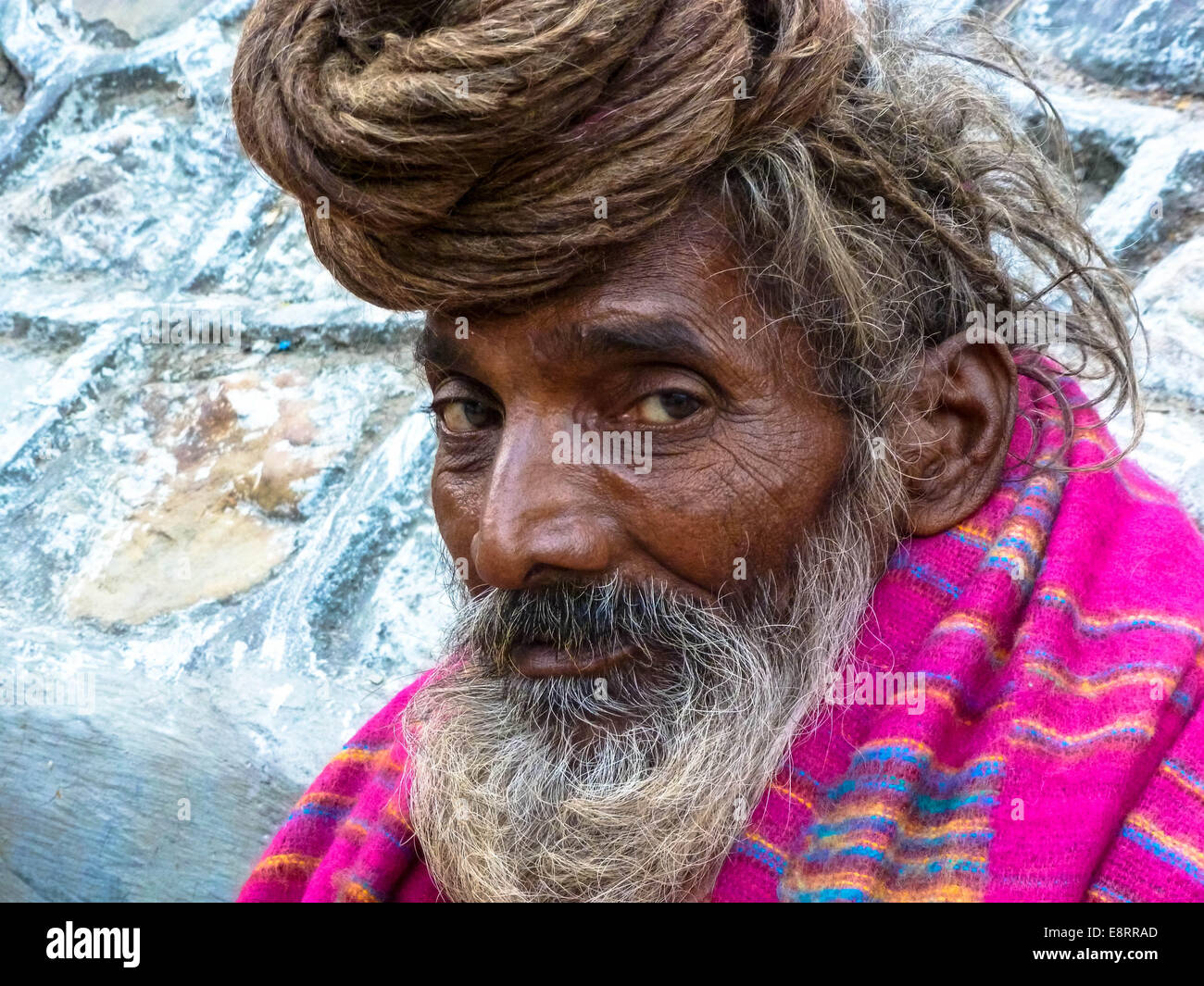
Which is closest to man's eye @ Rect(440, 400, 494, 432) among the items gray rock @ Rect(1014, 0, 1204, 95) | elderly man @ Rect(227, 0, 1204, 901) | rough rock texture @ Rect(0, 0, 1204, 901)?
elderly man @ Rect(227, 0, 1204, 901)

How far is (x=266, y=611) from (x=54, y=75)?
254cm

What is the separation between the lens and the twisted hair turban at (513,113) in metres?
1.70

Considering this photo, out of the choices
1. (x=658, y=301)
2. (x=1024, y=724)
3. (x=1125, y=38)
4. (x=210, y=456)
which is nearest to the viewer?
(x=1024, y=724)

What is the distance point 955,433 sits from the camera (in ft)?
6.74

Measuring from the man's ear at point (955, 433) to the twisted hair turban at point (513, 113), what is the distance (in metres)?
0.48

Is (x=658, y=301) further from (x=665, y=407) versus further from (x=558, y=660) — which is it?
(x=558, y=660)

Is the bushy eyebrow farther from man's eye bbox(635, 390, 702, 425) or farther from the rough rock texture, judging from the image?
the rough rock texture

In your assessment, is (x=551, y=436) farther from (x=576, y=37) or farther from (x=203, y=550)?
(x=203, y=550)

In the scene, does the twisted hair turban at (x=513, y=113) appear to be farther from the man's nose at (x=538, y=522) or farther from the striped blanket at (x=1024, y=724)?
the striped blanket at (x=1024, y=724)

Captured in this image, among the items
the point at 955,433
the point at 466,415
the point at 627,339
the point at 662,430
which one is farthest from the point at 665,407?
the point at 955,433

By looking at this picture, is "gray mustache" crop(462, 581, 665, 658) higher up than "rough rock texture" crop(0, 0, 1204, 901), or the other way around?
"gray mustache" crop(462, 581, 665, 658)

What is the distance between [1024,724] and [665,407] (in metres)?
0.72

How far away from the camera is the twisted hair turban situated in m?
1.70
